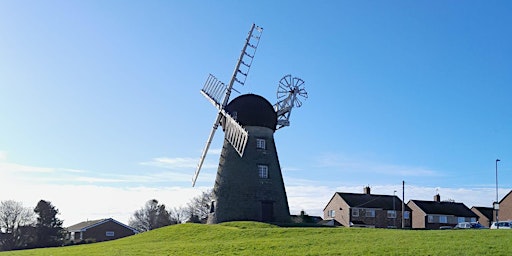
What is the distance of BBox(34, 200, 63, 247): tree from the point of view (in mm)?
68188

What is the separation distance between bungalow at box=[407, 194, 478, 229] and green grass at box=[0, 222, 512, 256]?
45.1 metres

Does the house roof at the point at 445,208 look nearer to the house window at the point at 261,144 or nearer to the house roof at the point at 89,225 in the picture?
the house roof at the point at 89,225

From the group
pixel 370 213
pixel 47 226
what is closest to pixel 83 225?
pixel 47 226

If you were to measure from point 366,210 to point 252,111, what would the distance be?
112 feet

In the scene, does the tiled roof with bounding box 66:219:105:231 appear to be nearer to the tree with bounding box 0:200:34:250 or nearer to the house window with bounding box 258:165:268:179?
the tree with bounding box 0:200:34:250

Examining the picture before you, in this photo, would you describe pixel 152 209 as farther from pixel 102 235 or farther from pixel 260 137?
pixel 260 137

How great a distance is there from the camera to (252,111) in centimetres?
4653

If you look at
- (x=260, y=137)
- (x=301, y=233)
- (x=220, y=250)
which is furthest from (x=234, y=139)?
(x=220, y=250)

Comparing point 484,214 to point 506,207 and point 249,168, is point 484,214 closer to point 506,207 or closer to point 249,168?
point 506,207

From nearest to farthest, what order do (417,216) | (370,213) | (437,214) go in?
(370,213) → (437,214) → (417,216)

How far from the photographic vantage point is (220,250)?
28.3m

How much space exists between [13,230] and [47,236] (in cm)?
998

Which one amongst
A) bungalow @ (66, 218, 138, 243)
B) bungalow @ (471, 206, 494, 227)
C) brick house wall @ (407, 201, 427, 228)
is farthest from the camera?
bungalow @ (471, 206, 494, 227)

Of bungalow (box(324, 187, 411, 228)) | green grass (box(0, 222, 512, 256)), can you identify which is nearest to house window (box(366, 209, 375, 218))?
bungalow (box(324, 187, 411, 228))
